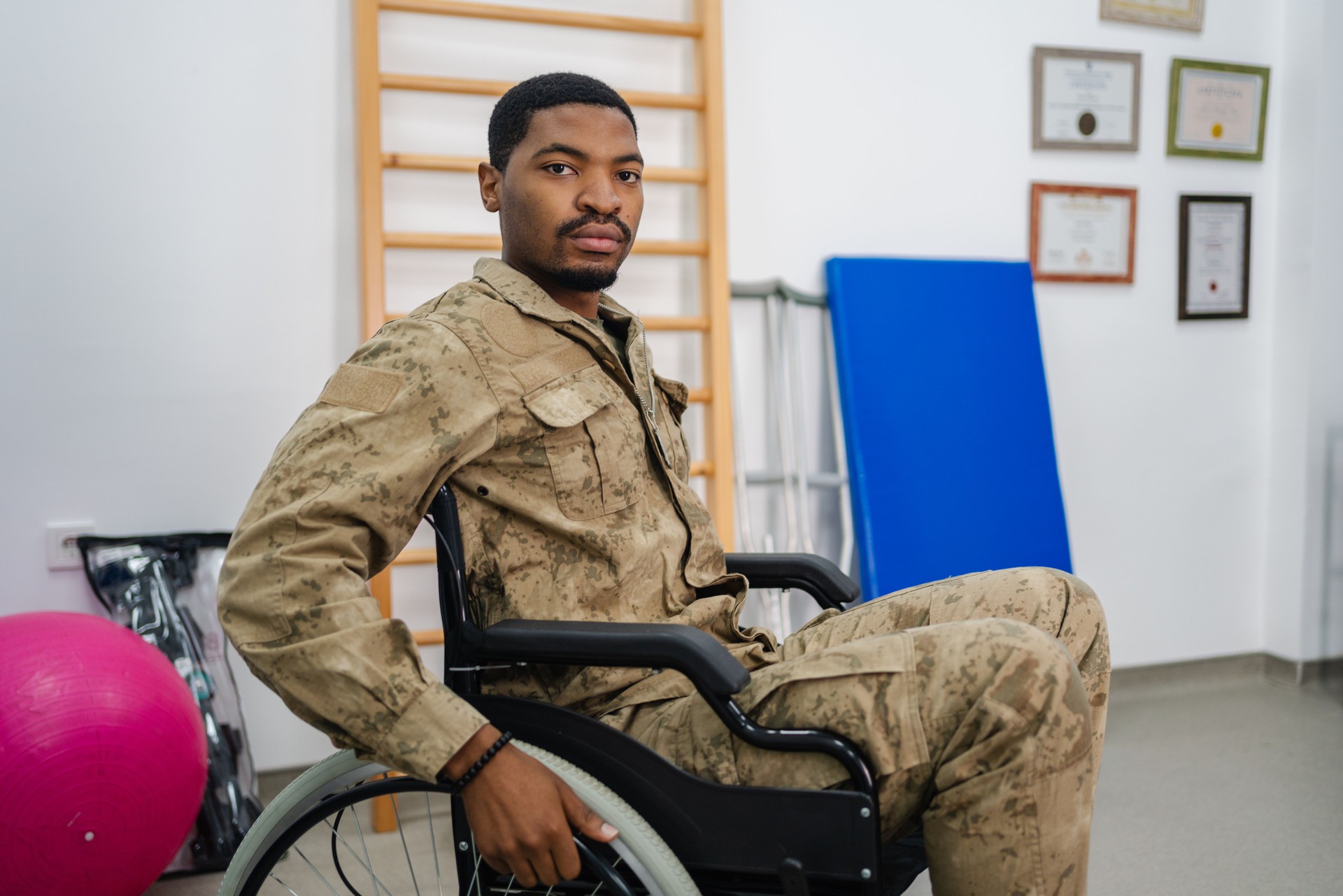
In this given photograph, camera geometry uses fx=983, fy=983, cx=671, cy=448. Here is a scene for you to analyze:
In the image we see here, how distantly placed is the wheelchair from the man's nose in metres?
0.44

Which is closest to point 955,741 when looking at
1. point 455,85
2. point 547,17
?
point 455,85

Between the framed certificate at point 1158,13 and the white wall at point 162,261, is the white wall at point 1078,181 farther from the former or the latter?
the white wall at point 162,261

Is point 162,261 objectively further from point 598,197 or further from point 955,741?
point 955,741

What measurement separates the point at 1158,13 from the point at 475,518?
8.97 ft

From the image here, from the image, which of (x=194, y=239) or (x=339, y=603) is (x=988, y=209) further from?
(x=339, y=603)

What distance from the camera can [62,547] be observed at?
82.2 inches

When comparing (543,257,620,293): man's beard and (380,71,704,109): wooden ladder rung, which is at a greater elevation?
(380,71,704,109): wooden ladder rung

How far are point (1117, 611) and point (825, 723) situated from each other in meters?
2.31

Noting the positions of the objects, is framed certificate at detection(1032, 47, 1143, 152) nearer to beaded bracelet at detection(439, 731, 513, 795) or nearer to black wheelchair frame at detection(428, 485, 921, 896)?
black wheelchair frame at detection(428, 485, 921, 896)

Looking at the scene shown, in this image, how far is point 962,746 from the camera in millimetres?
952

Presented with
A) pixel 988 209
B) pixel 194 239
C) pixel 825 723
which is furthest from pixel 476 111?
pixel 825 723

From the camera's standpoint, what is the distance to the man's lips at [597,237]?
129 cm

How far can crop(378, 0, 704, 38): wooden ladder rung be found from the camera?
2180mm

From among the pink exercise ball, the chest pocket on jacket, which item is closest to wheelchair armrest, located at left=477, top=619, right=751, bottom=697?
the chest pocket on jacket
